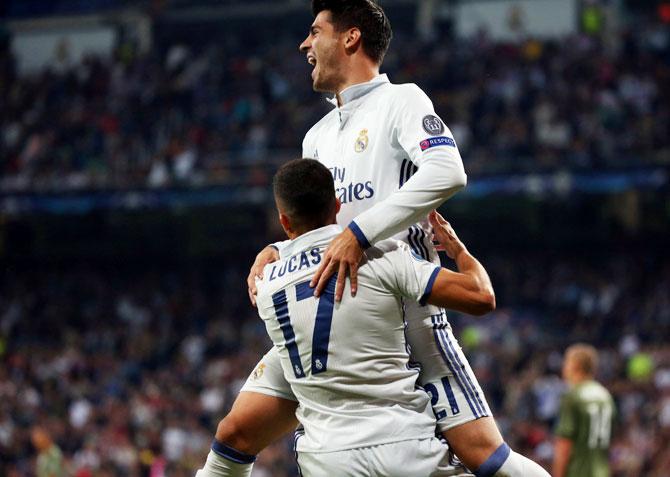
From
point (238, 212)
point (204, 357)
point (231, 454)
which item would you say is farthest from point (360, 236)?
point (238, 212)

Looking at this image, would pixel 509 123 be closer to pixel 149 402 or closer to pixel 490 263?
pixel 490 263

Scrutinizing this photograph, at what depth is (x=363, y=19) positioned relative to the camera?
398cm

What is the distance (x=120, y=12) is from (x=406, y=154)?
2375 cm

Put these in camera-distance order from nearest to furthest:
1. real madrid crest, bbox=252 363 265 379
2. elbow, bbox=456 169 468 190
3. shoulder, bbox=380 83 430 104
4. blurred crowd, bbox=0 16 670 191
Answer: elbow, bbox=456 169 468 190 < shoulder, bbox=380 83 430 104 < real madrid crest, bbox=252 363 265 379 < blurred crowd, bbox=0 16 670 191

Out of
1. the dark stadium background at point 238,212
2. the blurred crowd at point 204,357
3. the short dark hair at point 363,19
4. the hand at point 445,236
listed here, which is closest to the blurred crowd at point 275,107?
the dark stadium background at point 238,212

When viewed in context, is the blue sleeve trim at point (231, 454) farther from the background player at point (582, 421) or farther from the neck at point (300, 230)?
the background player at point (582, 421)

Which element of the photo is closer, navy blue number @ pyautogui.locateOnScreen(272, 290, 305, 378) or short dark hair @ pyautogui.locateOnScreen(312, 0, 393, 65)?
navy blue number @ pyautogui.locateOnScreen(272, 290, 305, 378)

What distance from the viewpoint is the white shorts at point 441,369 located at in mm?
3680

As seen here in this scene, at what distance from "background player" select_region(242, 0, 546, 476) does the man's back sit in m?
4.30

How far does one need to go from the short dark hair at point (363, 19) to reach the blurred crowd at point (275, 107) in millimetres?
14315

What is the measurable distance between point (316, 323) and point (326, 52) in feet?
3.42

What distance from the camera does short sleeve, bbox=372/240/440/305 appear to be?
3.47m

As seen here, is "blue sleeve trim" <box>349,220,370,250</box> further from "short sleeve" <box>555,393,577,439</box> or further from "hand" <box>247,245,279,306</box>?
"short sleeve" <box>555,393,577,439</box>

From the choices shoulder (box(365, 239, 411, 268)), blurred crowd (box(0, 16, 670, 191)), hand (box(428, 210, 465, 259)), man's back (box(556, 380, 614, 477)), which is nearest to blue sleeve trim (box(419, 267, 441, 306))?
shoulder (box(365, 239, 411, 268))
